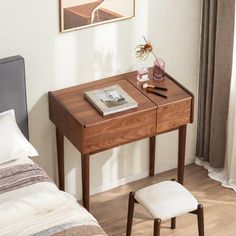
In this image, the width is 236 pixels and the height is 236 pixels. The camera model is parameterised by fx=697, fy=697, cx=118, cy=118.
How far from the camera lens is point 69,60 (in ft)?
13.4

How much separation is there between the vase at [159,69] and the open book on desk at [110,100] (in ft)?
0.83

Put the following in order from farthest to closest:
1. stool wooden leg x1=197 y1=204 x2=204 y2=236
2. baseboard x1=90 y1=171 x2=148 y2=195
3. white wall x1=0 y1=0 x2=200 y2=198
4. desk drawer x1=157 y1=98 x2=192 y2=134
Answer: baseboard x1=90 y1=171 x2=148 y2=195 → desk drawer x1=157 y1=98 x2=192 y2=134 → white wall x1=0 y1=0 x2=200 y2=198 → stool wooden leg x1=197 y1=204 x2=204 y2=236

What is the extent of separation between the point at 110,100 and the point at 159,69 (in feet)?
1.36

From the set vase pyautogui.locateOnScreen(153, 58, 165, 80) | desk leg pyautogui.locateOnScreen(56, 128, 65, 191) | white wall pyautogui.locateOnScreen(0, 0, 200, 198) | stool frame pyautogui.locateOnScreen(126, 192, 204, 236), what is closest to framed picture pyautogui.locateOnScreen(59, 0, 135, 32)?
white wall pyautogui.locateOnScreen(0, 0, 200, 198)

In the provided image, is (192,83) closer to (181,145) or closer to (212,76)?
(212,76)

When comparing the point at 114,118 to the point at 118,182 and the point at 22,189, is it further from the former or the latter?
the point at 118,182

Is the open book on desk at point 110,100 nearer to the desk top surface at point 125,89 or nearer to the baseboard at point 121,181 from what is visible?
the desk top surface at point 125,89

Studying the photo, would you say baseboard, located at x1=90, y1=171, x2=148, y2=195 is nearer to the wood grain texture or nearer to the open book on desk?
the wood grain texture

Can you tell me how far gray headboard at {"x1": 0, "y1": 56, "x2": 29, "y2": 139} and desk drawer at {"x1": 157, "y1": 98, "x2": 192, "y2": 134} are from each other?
2.56ft

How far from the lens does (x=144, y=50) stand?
13.7 feet

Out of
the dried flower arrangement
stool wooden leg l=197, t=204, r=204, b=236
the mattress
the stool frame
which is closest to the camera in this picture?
the mattress

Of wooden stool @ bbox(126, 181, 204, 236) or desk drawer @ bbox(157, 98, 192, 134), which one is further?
desk drawer @ bbox(157, 98, 192, 134)

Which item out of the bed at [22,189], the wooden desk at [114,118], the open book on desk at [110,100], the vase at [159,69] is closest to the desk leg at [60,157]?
the wooden desk at [114,118]

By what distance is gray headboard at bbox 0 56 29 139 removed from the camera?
382 centimetres
